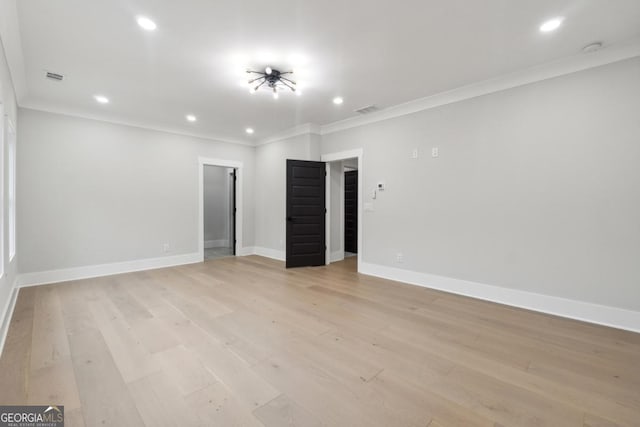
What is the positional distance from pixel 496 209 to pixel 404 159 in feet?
4.94

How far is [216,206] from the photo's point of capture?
→ 321 inches

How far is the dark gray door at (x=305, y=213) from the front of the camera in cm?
535

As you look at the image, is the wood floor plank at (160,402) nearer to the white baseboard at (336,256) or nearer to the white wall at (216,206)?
the white baseboard at (336,256)

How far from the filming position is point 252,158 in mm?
6832

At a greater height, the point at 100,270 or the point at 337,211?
the point at 337,211

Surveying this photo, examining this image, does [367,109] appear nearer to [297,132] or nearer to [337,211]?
[297,132]

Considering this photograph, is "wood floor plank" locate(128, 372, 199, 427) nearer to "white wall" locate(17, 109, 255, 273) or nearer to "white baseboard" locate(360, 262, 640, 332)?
"white baseboard" locate(360, 262, 640, 332)

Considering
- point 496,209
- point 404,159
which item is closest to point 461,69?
point 404,159

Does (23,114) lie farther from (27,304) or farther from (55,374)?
(55,374)

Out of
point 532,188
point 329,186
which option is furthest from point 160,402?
point 329,186

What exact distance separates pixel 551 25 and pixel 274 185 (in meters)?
5.06

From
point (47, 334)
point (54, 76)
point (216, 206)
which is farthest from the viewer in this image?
point (216, 206)

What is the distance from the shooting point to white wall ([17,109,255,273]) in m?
4.18

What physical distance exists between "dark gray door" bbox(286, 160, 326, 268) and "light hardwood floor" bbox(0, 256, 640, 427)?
183 centimetres
